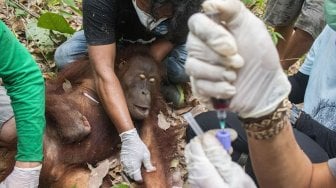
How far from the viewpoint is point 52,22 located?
3443 mm

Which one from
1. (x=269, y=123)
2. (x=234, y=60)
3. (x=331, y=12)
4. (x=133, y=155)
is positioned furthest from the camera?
(x=133, y=155)

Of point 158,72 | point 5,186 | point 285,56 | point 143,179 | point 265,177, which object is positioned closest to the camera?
point 265,177

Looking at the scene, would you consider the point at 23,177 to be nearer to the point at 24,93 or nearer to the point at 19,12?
the point at 24,93

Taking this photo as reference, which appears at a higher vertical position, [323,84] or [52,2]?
[323,84]

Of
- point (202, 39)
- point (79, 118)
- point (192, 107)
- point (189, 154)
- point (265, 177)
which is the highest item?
point (202, 39)

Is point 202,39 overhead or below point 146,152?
overhead

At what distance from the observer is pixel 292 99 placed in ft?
8.36

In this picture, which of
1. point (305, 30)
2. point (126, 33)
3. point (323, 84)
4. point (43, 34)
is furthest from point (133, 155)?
point (305, 30)

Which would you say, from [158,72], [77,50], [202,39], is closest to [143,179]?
[158,72]

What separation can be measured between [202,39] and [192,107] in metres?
2.26

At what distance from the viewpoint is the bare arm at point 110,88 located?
278cm

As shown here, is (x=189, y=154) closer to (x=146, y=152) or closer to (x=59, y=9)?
(x=146, y=152)

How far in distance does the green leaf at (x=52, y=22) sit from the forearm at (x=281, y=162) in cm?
216

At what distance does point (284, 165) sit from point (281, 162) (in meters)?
0.02
